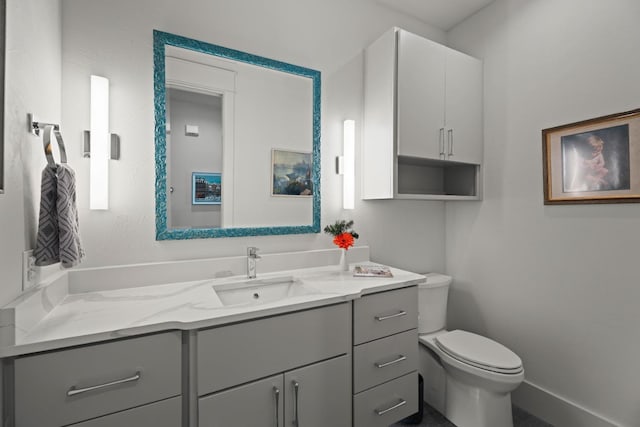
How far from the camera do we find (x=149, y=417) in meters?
0.95

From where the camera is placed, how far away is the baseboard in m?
1.61

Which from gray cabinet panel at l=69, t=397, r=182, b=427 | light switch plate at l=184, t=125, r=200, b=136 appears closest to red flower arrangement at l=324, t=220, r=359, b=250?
light switch plate at l=184, t=125, r=200, b=136

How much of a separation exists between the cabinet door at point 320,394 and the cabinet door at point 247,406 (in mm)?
46

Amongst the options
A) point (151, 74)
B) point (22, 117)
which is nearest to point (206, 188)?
point (151, 74)

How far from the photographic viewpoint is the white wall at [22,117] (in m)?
0.85

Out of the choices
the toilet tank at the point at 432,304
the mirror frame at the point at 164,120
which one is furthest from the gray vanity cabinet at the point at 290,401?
the toilet tank at the point at 432,304

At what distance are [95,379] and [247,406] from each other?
498 mm

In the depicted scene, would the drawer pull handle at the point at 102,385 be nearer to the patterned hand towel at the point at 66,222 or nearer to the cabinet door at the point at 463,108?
the patterned hand towel at the point at 66,222

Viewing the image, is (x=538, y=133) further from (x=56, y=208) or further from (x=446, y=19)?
(x=56, y=208)

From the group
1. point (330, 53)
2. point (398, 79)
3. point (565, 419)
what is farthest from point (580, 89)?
point (565, 419)

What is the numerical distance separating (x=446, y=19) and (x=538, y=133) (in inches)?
45.5

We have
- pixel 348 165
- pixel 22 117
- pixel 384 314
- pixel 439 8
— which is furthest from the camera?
pixel 439 8

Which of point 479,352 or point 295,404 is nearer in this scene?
point 295,404

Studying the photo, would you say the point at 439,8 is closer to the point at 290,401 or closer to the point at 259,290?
the point at 259,290
